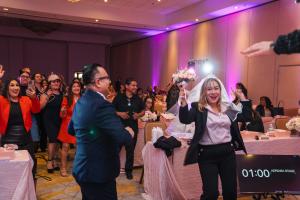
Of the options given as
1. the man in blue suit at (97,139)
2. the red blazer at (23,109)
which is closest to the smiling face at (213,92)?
the man in blue suit at (97,139)

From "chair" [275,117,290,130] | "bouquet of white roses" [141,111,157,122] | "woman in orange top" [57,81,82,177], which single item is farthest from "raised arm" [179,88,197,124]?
"chair" [275,117,290,130]

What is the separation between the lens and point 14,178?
10.0 feet

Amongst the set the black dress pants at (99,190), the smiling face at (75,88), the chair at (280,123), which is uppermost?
the smiling face at (75,88)

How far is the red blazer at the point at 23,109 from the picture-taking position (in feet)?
12.5

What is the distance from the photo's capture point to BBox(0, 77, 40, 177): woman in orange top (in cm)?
383

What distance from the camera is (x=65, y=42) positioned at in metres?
17.8

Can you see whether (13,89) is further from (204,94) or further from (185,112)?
(204,94)

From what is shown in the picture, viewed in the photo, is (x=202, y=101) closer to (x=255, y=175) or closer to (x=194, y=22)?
(x=255, y=175)

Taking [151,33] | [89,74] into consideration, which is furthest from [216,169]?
[151,33]

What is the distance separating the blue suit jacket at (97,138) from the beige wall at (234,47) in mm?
6787

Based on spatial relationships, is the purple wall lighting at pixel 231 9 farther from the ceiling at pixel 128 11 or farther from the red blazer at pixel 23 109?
A: the red blazer at pixel 23 109

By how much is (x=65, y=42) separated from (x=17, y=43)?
2.46 meters

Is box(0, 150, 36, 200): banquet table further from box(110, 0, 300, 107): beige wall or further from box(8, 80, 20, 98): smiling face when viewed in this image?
box(110, 0, 300, 107): beige wall

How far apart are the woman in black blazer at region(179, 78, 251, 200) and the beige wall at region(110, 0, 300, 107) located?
5562 millimetres
